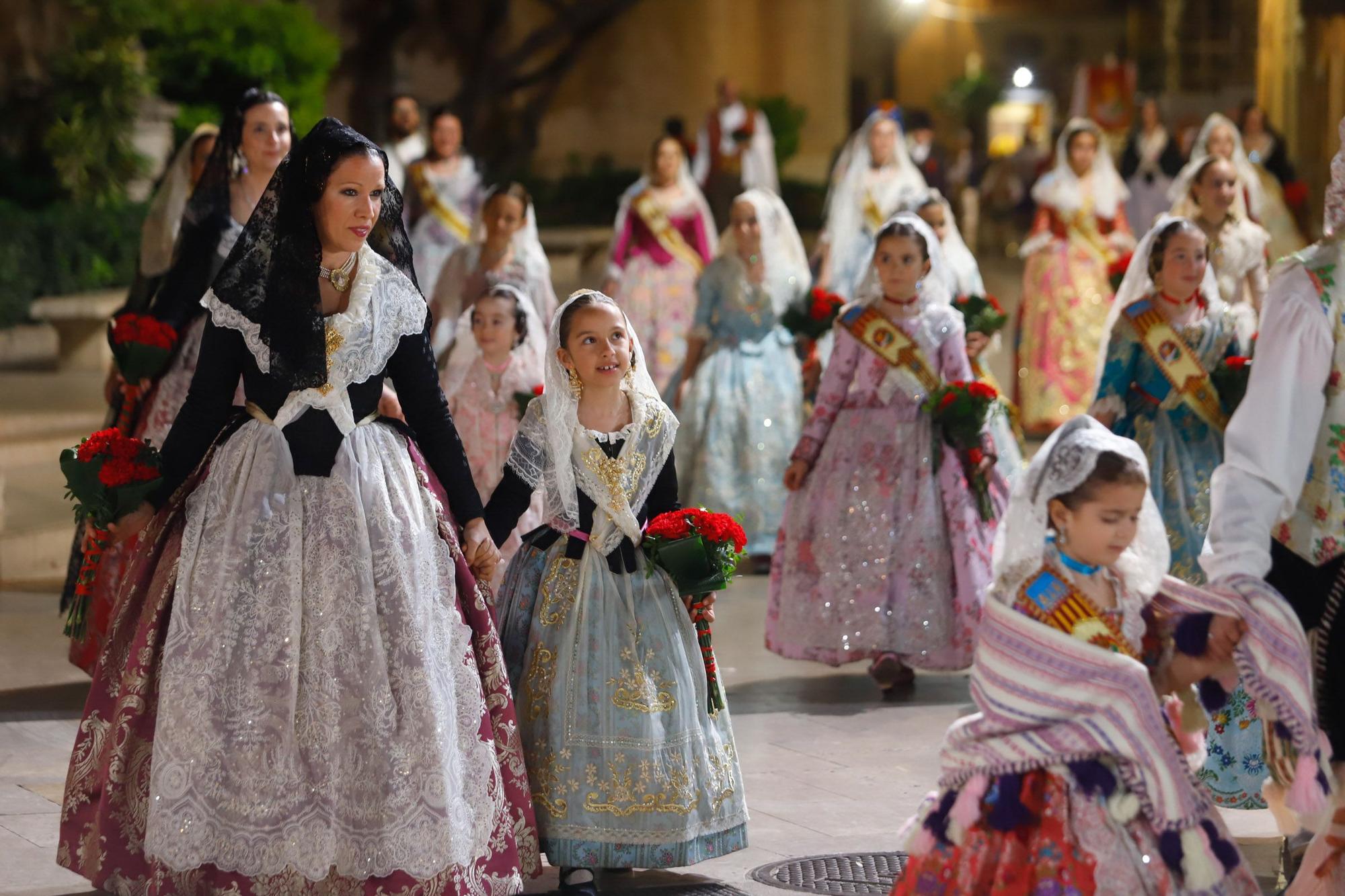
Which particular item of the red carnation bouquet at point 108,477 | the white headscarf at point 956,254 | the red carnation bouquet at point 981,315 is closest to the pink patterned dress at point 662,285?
the white headscarf at point 956,254

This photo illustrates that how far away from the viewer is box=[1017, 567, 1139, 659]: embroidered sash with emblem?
4.36 m

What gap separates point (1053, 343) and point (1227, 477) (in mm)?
10104

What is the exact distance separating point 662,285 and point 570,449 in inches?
279

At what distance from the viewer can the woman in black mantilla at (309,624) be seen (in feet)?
16.0

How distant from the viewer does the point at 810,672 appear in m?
8.42

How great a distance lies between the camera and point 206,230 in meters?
7.36

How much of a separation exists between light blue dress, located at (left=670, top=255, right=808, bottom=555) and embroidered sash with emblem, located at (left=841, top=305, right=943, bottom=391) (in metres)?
2.84

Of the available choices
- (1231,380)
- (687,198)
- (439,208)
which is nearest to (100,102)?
(439,208)

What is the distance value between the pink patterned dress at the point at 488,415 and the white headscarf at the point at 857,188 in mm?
5418

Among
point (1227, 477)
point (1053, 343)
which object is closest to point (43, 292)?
point (1053, 343)

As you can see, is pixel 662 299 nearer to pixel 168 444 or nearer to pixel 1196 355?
pixel 1196 355

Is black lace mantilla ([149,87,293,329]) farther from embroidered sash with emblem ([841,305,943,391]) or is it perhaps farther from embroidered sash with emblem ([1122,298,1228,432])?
embroidered sash with emblem ([1122,298,1228,432])

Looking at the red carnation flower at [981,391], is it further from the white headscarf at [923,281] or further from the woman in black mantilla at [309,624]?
the woman in black mantilla at [309,624]

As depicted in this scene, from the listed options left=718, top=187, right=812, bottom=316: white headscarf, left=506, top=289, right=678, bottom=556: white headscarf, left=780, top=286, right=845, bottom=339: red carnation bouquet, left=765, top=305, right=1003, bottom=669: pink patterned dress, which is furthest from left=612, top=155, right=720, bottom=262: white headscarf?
left=506, top=289, right=678, bottom=556: white headscarf
